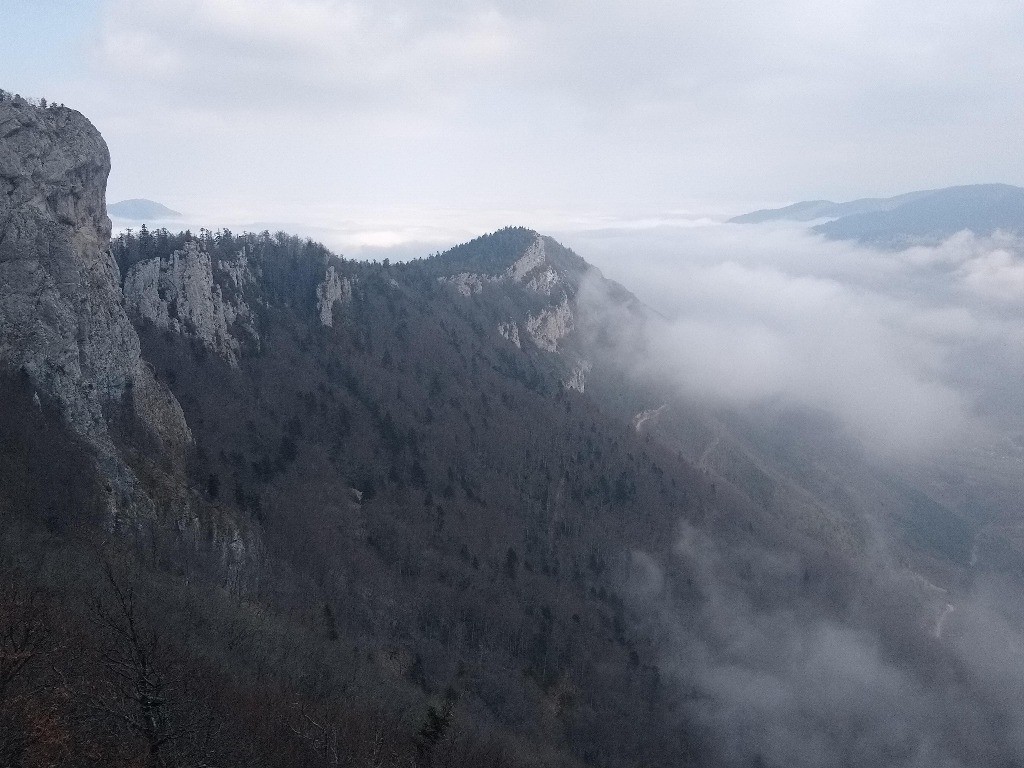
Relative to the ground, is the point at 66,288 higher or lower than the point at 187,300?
higher

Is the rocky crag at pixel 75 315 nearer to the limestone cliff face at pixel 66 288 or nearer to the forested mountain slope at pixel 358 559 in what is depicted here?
the limestone cliff face at pixel 66 288

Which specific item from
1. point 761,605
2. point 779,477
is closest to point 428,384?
point 761,605

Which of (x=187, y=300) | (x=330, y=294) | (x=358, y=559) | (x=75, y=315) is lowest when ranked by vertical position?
(x=358, y=559)

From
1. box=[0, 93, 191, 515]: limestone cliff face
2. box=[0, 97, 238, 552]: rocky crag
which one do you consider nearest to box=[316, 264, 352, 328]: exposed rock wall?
box=[0, 97, 238, 552]: rocky crag

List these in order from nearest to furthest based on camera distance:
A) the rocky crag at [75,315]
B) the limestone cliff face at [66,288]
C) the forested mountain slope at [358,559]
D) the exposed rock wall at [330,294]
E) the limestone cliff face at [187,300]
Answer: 1. the forested mountain slope at [358,559]
2. the rocky crag at [75,315]
3. the limestone cliff face at [66,288]
4. the limestone cliff face at [187,300]
5. the exposed rock wall at [330,294]

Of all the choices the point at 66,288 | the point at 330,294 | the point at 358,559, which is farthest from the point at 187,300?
the point at 358,559

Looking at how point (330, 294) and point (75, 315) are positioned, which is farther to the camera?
point (330, 294)

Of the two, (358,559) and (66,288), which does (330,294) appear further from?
(66,288)

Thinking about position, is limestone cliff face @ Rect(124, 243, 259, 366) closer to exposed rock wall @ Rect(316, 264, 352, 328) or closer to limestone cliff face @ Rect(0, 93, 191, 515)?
exposed rock wall @ Rect(316, 264, 352, 328)

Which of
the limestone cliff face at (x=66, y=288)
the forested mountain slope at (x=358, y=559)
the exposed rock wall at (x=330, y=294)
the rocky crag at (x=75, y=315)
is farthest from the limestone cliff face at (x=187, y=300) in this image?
the limestone cliff face at (x=66, y=288)
